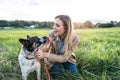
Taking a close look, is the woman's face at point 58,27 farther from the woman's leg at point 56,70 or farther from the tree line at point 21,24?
the tree line at point 21,24

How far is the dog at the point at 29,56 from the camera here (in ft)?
12.8

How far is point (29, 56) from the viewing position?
13.0 feet

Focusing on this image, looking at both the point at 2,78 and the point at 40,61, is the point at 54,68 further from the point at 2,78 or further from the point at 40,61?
the point at 2,78

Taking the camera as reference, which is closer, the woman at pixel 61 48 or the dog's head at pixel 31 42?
the dog's head at pixel 31 42

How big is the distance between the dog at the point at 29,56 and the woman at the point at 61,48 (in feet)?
0.29

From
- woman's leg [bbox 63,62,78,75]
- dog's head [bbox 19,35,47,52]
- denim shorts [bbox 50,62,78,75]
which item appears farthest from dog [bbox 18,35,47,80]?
woman's leg [bbox 63,62,78,75]

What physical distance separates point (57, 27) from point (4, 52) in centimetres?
112

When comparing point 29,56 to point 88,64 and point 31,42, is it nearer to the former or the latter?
point 31,42

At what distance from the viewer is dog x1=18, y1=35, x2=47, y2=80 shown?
3902mm

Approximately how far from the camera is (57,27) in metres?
4.09

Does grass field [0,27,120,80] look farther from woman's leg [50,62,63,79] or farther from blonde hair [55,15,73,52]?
blonde hair [55,15,73,52]

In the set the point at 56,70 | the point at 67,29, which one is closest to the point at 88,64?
the point at 56,70

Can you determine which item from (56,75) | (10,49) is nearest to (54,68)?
(56,75)

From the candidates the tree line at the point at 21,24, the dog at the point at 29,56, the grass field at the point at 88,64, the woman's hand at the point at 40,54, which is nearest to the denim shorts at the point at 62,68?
the grass field at the point at 88,64
